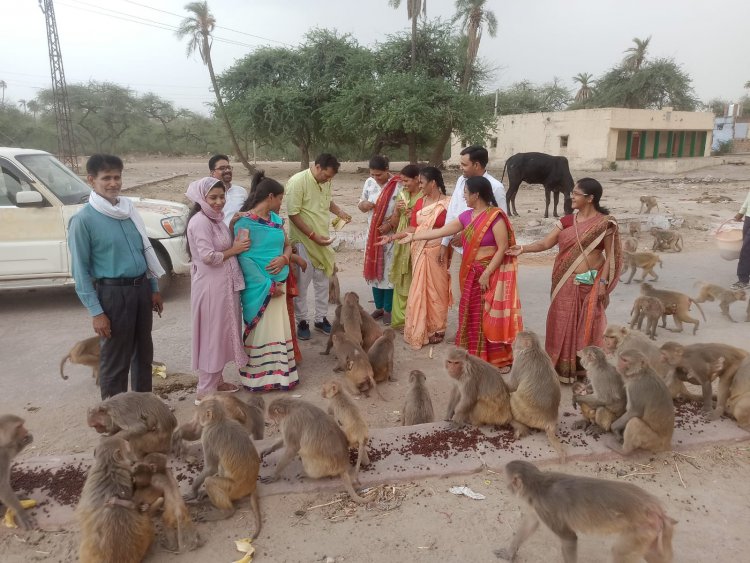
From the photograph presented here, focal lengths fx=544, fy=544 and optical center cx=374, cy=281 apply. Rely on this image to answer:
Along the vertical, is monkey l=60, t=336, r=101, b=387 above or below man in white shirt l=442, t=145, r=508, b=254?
below

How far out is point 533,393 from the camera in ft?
12.2

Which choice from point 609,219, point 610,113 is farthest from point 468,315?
point 610,113

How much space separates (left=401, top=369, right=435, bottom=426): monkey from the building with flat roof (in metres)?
22.5

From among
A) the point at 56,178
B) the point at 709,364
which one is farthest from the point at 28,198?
the point at 709,364

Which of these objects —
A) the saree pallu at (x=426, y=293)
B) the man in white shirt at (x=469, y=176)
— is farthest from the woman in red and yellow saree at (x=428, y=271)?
the man in white shirt at (x=469, y=176)

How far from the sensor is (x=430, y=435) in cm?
382

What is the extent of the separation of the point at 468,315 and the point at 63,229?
545 cm

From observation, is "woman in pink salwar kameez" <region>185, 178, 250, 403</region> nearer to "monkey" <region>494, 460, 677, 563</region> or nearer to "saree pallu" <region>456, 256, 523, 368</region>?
"saree pallu" <region>456, 256, 523, 368</region>

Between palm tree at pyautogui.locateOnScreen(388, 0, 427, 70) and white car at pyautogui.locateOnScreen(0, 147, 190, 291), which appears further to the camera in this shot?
palm tree at pyautogui.locateOnScreen(388, 0, 427, 70)

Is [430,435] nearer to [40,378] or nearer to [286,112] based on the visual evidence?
[40,378]

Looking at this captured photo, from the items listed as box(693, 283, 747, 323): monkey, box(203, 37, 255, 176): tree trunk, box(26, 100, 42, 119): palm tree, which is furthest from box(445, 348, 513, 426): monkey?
box(26, 100, 42, 119): palm tree

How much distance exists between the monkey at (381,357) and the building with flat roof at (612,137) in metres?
21.6

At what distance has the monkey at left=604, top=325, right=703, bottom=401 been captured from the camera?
14.1 ft

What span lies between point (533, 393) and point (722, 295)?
4.76 meters
